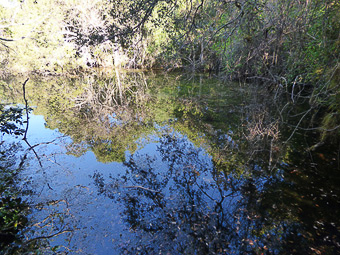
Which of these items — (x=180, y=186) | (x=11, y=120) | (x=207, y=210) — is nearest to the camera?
(x=207, y=210)

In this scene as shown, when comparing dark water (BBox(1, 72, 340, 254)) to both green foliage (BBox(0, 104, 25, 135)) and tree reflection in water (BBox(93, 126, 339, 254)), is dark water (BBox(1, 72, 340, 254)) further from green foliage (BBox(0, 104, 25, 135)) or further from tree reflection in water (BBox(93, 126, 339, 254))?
green foliage (BBox(0, 104, 25, 135))

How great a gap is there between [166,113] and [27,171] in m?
7.15

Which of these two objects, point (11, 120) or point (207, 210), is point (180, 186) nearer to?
point (207, 210)

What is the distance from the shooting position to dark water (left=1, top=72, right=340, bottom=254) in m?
4.17

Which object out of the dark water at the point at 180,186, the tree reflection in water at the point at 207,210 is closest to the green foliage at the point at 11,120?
the dark water at the point at 180,186

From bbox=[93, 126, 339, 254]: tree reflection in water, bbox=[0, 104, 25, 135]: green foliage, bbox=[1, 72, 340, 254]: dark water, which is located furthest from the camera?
bbox=[0, 104, 25, 135]: green foliage

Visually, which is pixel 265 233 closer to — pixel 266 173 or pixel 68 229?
pixel 266 173

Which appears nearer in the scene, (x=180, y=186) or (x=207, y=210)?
(x=207, y=210)

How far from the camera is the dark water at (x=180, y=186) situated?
4.17 meters

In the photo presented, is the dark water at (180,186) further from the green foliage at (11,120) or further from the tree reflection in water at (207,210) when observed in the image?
the green foliage at (11,120)

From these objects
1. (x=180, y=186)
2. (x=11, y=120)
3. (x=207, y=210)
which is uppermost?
(x=11, y=120)

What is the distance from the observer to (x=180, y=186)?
230 inches

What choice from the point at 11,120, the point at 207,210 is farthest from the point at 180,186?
the point at 11,120

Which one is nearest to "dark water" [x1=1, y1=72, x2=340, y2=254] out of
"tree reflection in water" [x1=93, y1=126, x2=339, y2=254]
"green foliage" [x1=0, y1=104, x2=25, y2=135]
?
"tree reflection in water" [x1=93, y1=126, x2=339, y2=254]
